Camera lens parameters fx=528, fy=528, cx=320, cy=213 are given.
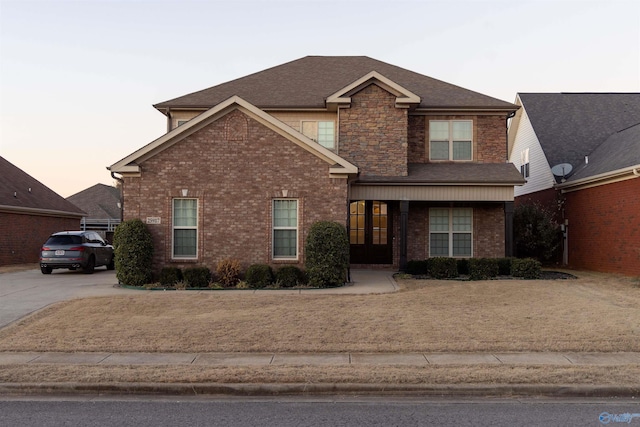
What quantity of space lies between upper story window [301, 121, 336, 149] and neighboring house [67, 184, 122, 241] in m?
22.0

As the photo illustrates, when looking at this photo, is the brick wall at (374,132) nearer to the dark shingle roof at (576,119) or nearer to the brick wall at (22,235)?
the dark shingle roof at (576,119)

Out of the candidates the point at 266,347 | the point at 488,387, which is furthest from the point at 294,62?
the point at 488,387

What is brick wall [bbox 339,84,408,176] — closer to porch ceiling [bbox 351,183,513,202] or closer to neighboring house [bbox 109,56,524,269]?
neighboring house [bbox 109,56,524,269]

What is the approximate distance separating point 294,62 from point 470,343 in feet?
59.9

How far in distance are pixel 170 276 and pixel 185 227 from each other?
5.33ft

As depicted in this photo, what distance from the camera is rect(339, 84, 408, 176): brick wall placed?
18.7m

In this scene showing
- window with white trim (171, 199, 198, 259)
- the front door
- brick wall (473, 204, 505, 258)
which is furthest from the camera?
the front door

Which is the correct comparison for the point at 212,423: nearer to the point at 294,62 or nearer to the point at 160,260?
the point at 160,260

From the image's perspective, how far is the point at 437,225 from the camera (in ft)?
65.1

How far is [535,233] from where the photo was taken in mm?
20812

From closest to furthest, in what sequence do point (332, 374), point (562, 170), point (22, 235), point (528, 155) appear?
point (332, 374) < point (562, 170) < point (22, 235) < point (528, 155)

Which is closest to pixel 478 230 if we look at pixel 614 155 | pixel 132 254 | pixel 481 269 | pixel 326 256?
pixel 481 269

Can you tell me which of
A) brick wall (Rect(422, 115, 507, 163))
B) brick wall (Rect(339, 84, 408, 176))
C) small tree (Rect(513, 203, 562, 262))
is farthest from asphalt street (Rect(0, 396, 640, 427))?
small tree (Rect(513, 203, 562, 262))

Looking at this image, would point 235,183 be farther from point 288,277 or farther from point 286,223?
point 288,277
